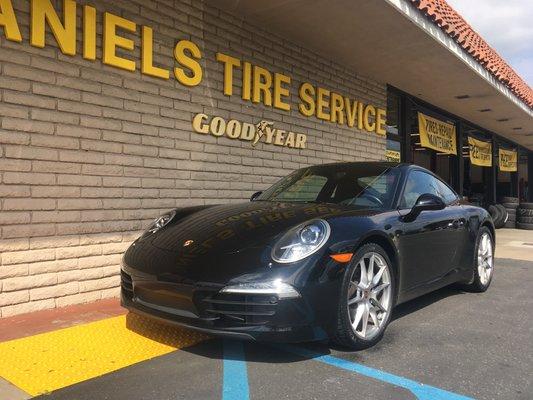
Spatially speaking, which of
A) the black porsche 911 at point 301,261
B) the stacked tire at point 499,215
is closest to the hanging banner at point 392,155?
the black porsche 911 at point 301,261

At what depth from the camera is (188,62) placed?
5.71m

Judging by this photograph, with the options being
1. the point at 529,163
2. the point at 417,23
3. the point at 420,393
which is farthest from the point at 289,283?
the point at 529,163

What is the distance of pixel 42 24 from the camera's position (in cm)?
430

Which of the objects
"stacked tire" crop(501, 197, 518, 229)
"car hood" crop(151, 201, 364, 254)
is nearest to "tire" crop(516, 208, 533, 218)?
"stacked tire" crop(501, 197, 518, 229)

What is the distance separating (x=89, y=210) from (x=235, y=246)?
2107 millimetres

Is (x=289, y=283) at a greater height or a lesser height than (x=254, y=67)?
lesser

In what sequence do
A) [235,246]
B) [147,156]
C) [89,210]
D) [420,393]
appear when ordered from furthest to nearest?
[147,156]
[89,210]
[235,246]
[420,393]

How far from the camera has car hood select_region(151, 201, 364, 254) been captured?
3.26 meters

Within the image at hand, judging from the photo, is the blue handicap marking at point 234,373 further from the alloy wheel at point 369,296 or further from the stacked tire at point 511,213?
the stacked tire at point 511,213

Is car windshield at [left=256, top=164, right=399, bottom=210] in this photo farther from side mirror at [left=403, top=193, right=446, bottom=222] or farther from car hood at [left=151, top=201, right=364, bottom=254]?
car hood at [left=151, top=201, right=364, bottom=254]

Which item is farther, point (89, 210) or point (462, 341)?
point (89, 210)

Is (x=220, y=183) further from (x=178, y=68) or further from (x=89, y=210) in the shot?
(x=89, y=210)

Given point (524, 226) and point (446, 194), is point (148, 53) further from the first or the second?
point (524, 226)

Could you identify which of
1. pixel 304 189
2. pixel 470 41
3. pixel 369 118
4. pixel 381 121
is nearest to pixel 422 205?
pixel 304 189
